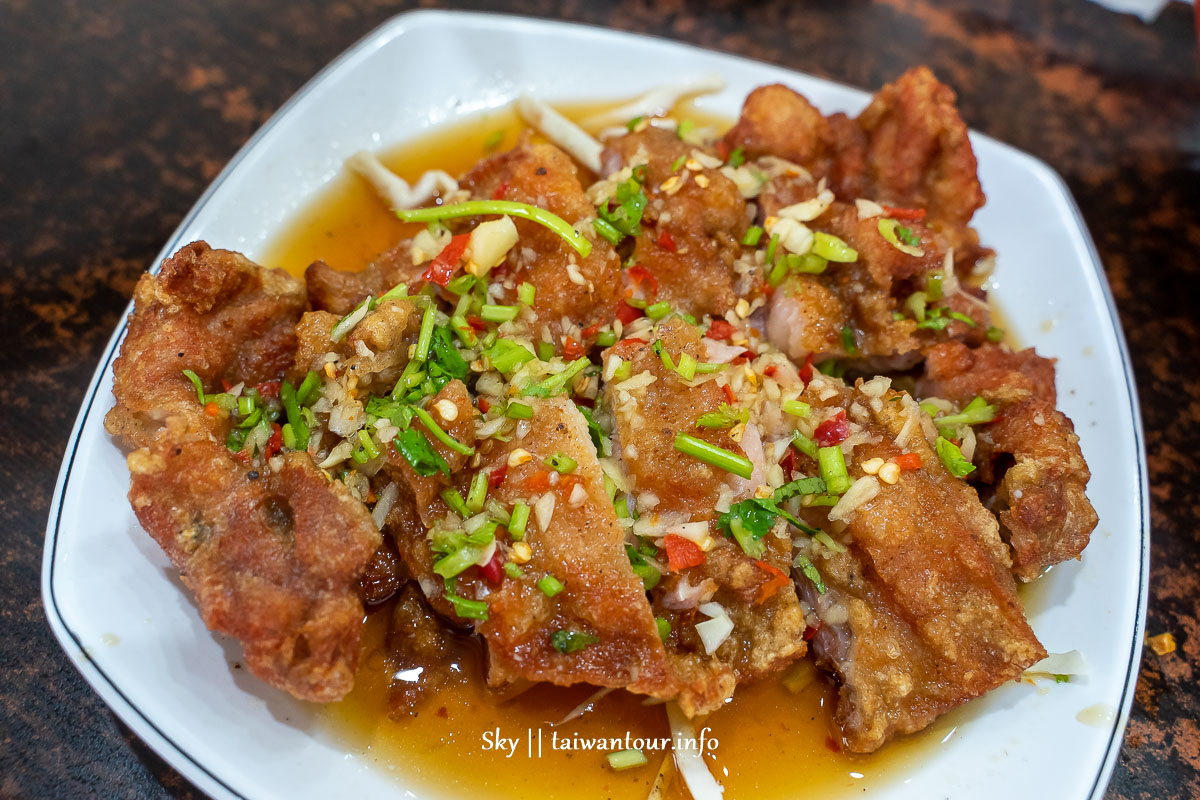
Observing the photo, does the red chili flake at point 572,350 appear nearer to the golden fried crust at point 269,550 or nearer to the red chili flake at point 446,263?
the red chili flake at point 446,263

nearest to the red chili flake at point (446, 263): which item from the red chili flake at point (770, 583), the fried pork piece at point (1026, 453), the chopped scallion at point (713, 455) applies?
the chopped scallion at point (713, 455)

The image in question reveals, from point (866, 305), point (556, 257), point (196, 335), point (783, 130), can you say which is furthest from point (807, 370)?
point (196, 335)

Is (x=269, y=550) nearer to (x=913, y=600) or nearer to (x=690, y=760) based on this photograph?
(x=690, y=760)

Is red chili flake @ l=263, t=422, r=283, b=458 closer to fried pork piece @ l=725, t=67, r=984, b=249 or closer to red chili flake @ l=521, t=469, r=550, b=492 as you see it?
red chili flake @ l=521, t=469, r=550, b=492

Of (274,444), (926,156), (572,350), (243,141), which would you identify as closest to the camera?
(274,444)

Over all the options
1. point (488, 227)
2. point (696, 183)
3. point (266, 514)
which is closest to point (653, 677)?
point (266, 514)

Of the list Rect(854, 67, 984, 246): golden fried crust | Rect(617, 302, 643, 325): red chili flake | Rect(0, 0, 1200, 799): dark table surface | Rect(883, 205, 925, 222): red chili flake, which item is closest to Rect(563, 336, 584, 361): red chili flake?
Answer: Rect(617, 302, 643, 325): red chili flake
